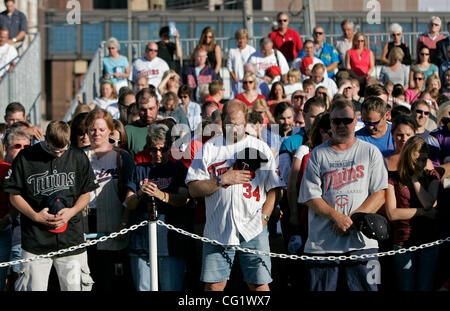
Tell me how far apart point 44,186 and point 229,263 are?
6.02ft

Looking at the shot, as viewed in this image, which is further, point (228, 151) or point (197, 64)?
point (197, 64)

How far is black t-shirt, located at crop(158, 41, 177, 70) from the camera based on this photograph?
48.1 ft

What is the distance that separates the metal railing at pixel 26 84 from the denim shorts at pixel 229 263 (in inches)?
298

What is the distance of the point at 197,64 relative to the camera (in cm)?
1375

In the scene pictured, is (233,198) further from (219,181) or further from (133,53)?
(133,53)

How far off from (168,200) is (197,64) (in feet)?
22.3

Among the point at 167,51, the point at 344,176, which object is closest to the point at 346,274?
the point at 344,176

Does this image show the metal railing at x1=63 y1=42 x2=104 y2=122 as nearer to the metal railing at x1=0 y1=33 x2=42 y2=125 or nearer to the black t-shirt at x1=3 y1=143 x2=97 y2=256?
the metal railing at x1=0 y1=33 x2=42 y2=125

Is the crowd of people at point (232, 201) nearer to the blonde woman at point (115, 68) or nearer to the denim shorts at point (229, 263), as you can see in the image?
the denim shorts at point (229, 263)

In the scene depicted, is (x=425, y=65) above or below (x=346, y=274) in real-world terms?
above

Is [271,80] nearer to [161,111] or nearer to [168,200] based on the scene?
[161,111]

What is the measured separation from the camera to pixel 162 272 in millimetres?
7324
